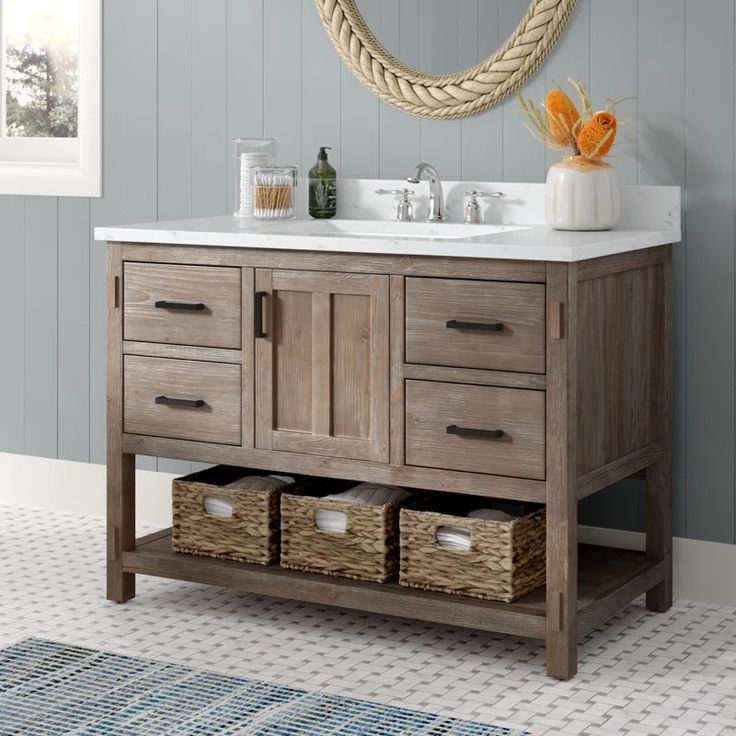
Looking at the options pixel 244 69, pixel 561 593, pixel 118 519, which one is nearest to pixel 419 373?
pixel 561 593

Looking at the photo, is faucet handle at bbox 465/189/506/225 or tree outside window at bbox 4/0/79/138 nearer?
faucet handle at bbox 465/189/506/225

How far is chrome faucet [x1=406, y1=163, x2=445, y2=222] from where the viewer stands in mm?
3369

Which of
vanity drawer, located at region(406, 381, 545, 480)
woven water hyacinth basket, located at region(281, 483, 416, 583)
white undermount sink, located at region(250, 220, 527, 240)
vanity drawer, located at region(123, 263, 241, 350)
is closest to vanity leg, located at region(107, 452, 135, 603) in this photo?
vanity drawer, located at region(123, 263, 241, 350)

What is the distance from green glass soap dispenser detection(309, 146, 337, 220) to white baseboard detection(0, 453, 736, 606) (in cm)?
94

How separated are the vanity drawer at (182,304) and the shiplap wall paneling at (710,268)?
1.05 meters

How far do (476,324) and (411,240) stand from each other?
0.73 ft

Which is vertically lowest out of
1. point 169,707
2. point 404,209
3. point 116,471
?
point 169,707

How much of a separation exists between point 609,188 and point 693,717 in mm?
1138

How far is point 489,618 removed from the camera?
283 centimetres

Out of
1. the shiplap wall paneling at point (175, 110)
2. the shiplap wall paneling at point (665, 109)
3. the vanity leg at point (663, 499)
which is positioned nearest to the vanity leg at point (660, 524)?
the vanity leg at point (663, 499)

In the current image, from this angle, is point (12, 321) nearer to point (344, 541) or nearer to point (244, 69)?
point (244, 69)

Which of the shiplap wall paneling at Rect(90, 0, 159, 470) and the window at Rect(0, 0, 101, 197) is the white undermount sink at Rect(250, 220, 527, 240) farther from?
the window at Rect(0, 0, 101, 197)

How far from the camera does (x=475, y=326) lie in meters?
2.77

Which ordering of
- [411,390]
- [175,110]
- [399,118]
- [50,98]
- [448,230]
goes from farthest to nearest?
[50,98], [175,110], [399,118], [448,230], [411,390]
